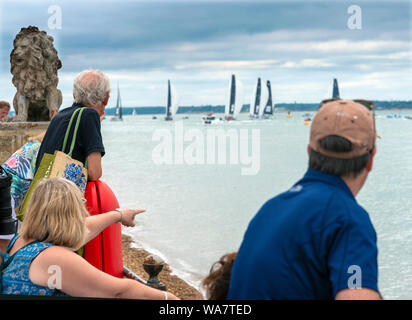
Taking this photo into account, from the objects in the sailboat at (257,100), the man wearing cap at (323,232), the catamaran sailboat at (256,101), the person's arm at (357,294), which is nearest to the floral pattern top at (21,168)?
the man wearing cap at (323,232)

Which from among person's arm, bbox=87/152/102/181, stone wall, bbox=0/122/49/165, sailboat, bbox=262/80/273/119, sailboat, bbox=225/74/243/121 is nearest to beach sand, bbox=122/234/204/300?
stone wall, bbox=0/122/49/165

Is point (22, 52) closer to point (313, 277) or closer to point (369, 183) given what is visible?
point (313, 277)

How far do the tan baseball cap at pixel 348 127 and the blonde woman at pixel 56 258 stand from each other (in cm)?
111

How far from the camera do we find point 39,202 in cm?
241

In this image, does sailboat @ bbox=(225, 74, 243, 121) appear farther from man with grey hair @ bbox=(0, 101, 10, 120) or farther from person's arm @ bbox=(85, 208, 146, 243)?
person's arm @ bbox=(85, 208, 146, 243)

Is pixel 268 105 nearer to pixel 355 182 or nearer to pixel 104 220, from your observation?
pixel 104 220

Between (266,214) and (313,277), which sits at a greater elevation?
(266,214)

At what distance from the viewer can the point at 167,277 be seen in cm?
878

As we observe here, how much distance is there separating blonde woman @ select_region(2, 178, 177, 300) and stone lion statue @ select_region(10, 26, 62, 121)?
6.57m

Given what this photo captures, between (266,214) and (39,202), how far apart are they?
3.81 ft

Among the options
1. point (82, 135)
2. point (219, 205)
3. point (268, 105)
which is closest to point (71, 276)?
point (82, 135)

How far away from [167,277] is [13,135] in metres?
3.10

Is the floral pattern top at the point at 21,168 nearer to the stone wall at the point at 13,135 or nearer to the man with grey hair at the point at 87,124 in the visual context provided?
the man with grey hair at the point at 87,124
